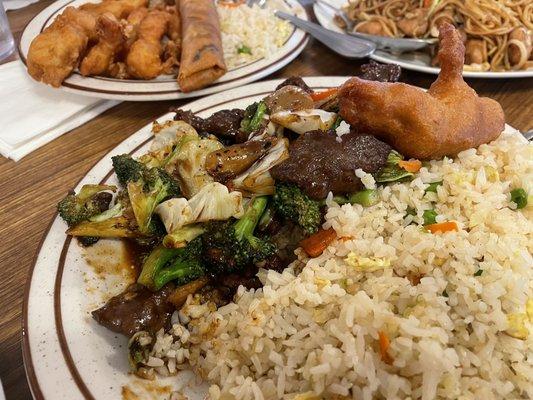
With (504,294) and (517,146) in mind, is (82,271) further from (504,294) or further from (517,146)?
(517,146)

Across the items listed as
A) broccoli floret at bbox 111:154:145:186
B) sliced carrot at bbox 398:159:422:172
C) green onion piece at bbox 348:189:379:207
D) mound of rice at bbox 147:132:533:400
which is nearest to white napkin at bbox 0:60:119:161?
broccoli floret at bbox 111:154:145:186

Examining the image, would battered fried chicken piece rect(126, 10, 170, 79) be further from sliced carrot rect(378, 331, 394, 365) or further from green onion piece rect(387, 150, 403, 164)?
sliced carrot rect(378, 331, 394, 365)

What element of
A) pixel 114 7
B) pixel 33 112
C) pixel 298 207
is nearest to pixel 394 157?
pixel 298 207

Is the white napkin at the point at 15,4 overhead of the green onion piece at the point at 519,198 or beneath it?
overhead

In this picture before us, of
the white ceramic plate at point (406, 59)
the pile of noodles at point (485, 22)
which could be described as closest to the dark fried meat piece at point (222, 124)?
the white ceramic plate at point (406, 59)

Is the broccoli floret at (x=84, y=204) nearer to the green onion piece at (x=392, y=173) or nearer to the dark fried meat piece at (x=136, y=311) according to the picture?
the dark fried meat piece at (x=136, y=311)

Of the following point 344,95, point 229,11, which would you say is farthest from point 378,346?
point 229,11

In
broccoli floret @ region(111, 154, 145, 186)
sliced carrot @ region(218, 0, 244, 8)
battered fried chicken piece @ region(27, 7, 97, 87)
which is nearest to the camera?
broccoli floret @ region(111, 154, 145, 186)
